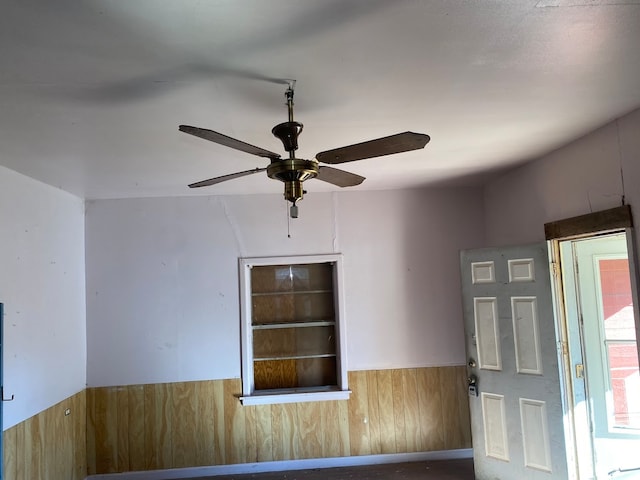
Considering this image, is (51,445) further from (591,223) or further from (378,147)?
(591,223)

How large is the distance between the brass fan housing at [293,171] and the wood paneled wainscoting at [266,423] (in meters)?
2.82

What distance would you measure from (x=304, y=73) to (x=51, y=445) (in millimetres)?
3327

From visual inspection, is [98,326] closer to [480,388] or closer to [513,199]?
[480,388]

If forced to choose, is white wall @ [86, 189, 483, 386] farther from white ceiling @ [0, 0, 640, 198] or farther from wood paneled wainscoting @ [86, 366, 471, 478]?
white ceiling @ [0, 0, 640, 198]

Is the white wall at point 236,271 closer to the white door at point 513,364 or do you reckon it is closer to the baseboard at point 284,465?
the white door at point 513,364

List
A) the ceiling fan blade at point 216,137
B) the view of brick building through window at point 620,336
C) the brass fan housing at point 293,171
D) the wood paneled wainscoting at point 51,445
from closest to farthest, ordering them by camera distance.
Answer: the ceiling fan blade at point 216,137 → the brass fan housing at point 293,171 → the wood paneled wainscoting at point 51,445 → the view of brick building through window at point 620,336

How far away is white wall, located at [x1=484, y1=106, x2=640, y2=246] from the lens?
8.35 feet

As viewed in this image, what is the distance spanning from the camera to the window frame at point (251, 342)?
13.6 ft

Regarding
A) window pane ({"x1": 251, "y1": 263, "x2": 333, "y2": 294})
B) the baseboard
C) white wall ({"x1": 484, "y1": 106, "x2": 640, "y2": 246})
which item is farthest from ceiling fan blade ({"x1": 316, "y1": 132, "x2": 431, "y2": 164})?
the baseboard

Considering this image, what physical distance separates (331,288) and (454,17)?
129 inches

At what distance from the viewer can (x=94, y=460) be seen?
402 centimetres

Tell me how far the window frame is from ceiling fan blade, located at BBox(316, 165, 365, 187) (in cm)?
209

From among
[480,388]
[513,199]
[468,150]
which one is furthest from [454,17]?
[480,388]

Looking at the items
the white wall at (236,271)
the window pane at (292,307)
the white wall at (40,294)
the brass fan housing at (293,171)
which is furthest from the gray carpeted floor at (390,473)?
the brass fan housing at (293,171)
